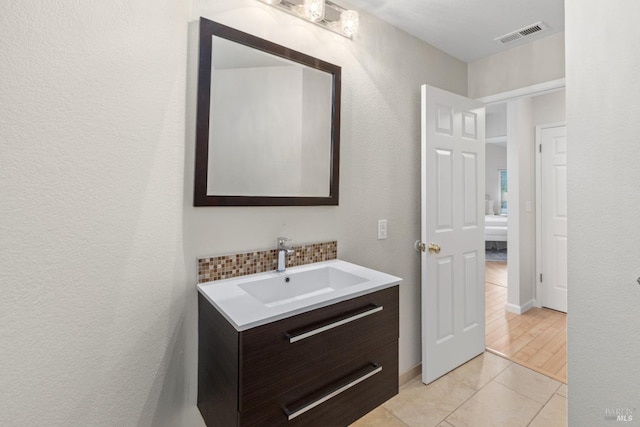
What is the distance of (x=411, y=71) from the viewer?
82.8 inches

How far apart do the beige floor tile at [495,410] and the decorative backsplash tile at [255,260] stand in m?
1.22

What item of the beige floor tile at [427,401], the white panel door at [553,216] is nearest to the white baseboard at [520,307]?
the white panel door at [553,216]

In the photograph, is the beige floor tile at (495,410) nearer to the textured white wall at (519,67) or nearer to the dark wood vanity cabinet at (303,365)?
the dark wood vanity cabinet at (303,365)

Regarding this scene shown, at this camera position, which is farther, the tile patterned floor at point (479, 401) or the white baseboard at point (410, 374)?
the white baseboard at point (410, 374)

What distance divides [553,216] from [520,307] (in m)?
1.05

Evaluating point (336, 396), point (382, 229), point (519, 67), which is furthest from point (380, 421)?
point (519, 67)

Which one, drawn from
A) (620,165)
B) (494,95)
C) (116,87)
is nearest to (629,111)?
(620,165)

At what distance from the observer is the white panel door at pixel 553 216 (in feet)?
10.2

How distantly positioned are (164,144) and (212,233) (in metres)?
0.41

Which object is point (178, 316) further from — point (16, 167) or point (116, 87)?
point (116, 87)

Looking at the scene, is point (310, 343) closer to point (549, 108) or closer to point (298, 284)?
point (298, 284)

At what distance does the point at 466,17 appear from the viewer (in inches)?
74.0

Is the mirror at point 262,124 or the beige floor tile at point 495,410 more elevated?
the mirror at point 262,124

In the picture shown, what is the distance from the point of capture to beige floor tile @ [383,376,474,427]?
172 centimetres
